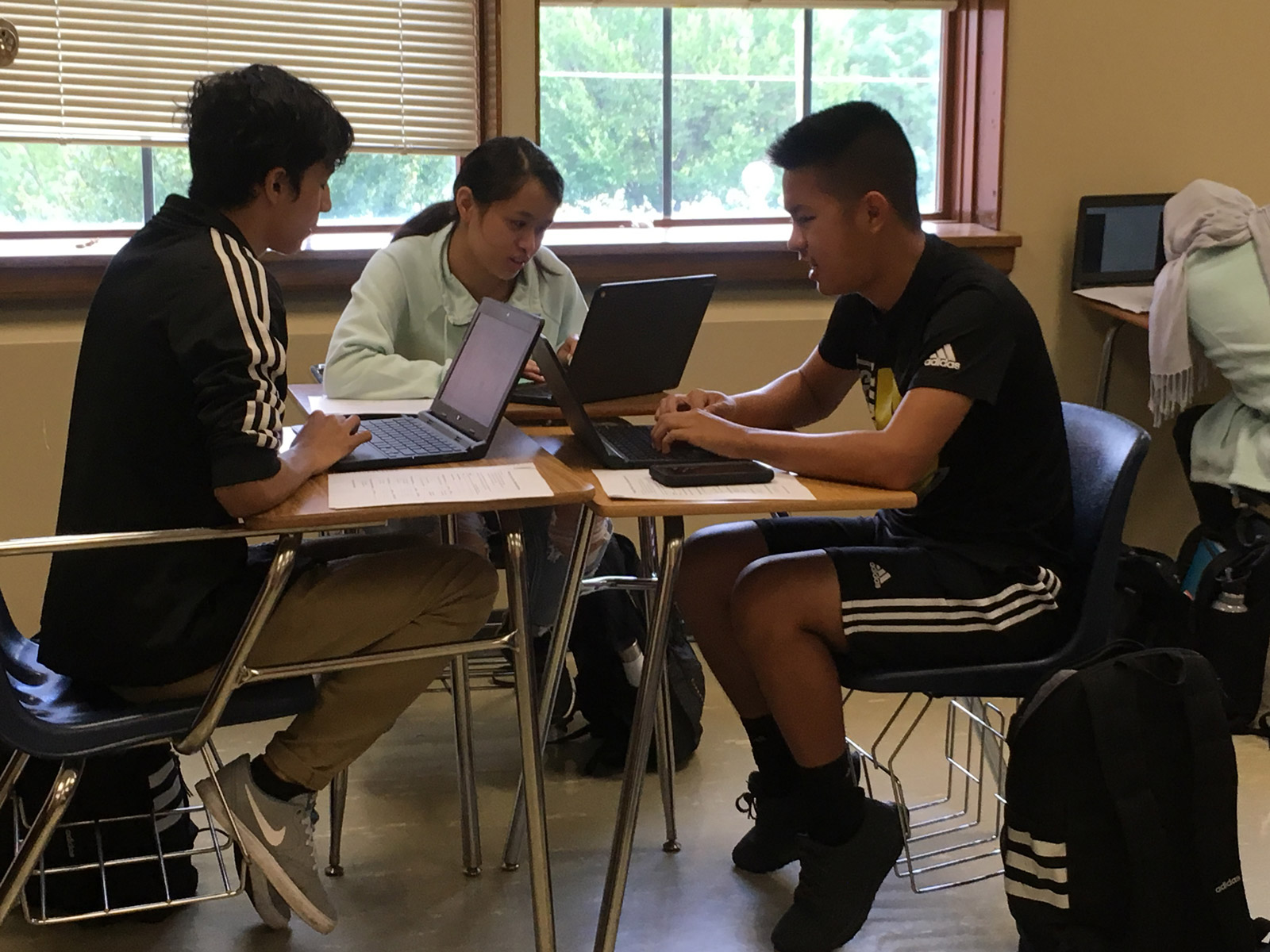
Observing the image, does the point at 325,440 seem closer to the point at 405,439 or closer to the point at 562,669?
the point at 405,439

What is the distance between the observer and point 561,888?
6.88 feet

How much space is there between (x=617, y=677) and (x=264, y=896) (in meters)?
0.84

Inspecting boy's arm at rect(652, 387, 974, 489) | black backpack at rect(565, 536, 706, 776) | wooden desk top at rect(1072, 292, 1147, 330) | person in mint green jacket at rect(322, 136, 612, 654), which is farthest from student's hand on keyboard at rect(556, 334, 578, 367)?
wooden desk top at rect(1072, 292, 1147, 330)

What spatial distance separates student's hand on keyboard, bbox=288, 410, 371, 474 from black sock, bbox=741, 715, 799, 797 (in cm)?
74

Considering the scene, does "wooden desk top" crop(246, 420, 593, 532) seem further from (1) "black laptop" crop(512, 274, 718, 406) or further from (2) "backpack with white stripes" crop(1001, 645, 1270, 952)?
(2) "backpack with white stripes" crop(1001, 645, 1270, 952)

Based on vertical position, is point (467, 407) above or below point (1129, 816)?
above

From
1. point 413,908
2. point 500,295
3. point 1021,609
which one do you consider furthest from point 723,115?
point 413,908

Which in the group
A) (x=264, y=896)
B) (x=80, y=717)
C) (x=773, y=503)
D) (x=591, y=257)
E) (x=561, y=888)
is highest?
(x=591, y=257)

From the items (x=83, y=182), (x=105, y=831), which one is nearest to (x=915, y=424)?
(x=105, y=831)

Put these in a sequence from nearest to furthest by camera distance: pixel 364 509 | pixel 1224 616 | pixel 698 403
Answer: pixel 364 509 < pixel 698 403 < pixel 1224 616

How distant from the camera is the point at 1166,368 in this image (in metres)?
2.85

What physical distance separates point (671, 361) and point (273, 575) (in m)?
0.85

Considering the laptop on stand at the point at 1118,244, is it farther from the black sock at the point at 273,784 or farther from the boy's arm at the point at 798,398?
the black sock at the point at 273,784

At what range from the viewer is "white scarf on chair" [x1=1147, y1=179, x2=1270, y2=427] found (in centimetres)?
276
